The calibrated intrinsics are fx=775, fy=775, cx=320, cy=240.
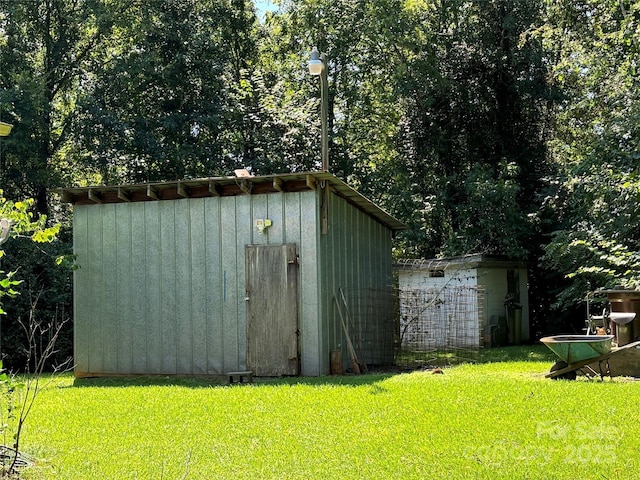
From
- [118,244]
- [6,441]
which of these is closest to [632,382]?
[6,441]

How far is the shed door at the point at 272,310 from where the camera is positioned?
11.1 m

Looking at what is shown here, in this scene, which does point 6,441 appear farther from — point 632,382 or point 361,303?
point 361,303

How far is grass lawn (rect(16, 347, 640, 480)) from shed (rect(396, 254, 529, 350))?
6121 mm

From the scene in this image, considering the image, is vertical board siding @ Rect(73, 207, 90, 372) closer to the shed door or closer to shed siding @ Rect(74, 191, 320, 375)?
shed siding @ Rect(74, 191, 320, 375)

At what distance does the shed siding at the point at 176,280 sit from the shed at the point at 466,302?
4495 mm

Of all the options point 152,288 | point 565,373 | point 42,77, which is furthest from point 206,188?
point 42,77

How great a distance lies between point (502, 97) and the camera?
2056 centimetres

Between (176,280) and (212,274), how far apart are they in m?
0.60

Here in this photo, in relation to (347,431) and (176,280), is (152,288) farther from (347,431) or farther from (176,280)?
(347,431)

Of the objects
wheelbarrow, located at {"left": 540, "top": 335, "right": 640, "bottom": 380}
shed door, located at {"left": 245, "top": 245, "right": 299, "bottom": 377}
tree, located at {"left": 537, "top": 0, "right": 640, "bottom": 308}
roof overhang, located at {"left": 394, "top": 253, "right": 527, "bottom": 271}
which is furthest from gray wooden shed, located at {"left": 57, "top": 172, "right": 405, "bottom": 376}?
tree, located at {"left": 537, "top": 0, "right": 640, "bottom": 308}

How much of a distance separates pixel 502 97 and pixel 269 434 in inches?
630

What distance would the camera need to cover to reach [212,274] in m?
11.5

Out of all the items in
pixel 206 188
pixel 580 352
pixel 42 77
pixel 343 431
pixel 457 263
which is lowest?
pixel 343 431

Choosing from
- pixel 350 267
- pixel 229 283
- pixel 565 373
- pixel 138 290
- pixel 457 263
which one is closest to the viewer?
pixel 565 373
